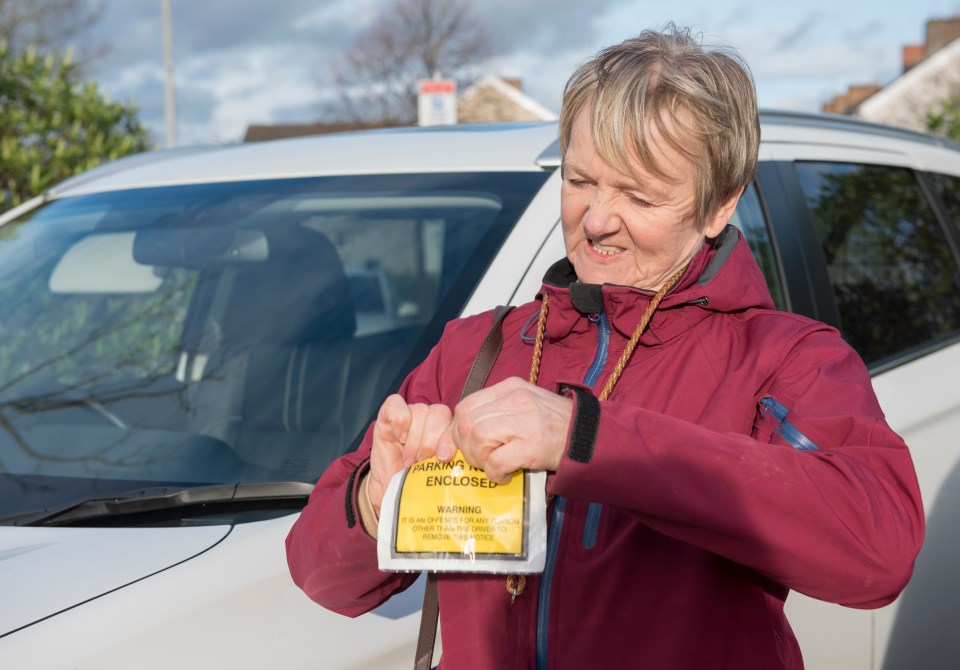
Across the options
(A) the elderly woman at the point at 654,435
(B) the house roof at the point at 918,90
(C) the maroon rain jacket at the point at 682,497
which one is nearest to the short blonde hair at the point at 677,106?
(A) the elderly woman at the point at 654,435

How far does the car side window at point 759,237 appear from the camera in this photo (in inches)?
106

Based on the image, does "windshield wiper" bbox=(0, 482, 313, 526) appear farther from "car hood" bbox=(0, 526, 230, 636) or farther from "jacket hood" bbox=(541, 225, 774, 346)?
"jacket hood" bbox=(541, 225, 774, 346)

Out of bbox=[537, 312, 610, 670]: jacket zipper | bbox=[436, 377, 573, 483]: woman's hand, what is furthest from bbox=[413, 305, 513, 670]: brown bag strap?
bbox=[436, 377, 573, 483]: woman's hand

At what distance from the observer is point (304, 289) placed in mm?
2471

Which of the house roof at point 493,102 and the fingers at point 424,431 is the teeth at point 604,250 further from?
the house roof at point 493,102

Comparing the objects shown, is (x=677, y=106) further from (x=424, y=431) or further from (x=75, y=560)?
(x=75, y=560)

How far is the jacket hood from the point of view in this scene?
1.46 metres

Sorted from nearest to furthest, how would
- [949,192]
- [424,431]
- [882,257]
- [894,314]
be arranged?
[424,431] → [894,314] → [882,257] → [949,192]

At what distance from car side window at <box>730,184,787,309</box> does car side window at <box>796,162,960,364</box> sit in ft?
0.69

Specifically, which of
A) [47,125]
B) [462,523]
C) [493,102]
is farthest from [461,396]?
[493,102]

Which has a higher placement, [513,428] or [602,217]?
[602,217]

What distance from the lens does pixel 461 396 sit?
1527 millimetres

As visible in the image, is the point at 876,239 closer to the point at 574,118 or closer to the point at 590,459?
the point at 574,118

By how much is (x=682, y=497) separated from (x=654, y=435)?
0.08m
